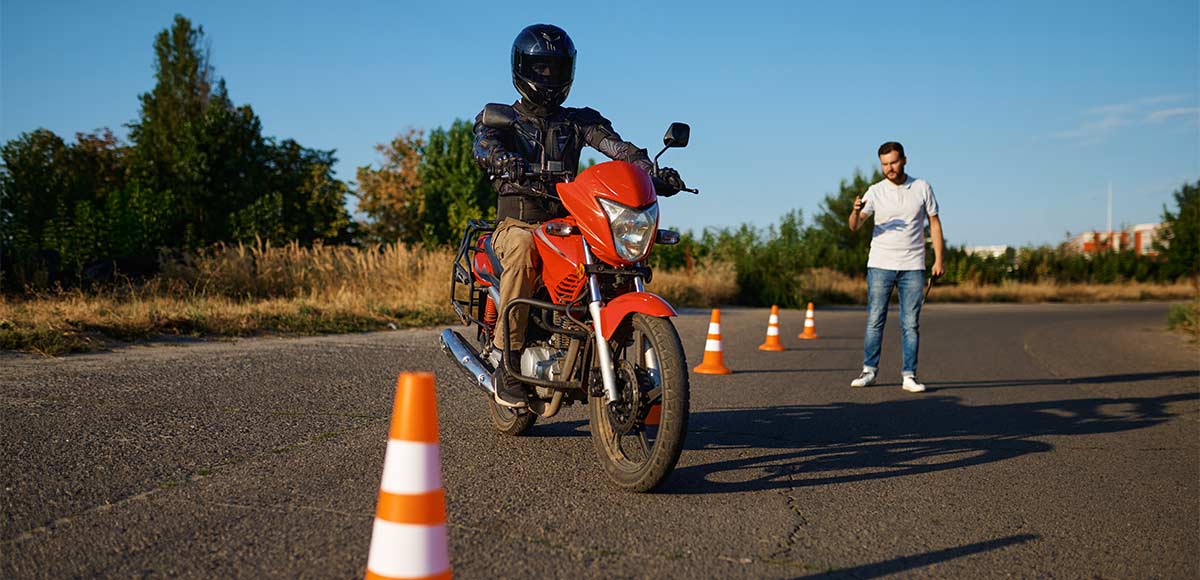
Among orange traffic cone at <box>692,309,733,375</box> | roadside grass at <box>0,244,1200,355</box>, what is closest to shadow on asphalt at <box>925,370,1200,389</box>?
orange traffic cone at <box>692,309,733,375</box>

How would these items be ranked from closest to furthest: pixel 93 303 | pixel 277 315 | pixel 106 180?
pixel 93 303 < pixel 277 315 < pixel 106 180

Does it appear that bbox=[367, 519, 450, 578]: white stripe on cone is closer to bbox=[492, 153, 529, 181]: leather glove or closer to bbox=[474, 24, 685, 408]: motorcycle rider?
bbox=[474, 24, 685, 408]: motorcycle rider

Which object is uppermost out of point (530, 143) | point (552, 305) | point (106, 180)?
point (106, 180)

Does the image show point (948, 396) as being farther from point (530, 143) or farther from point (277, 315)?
point (277, 315)

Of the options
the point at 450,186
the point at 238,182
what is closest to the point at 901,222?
the point at 238,182

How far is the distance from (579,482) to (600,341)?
26.9 inches

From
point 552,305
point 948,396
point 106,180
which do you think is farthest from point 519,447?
point 106,180

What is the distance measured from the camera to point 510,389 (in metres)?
4.70

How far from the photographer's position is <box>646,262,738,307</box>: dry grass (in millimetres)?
23625

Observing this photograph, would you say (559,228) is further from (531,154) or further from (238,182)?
(238,182)

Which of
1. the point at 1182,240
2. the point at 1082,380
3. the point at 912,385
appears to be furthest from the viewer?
the point at 1182,240

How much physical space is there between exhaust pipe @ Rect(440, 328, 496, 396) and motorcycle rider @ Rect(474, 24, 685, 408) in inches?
4.9

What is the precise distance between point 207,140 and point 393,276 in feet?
73.7

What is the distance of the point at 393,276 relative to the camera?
16.8 m
